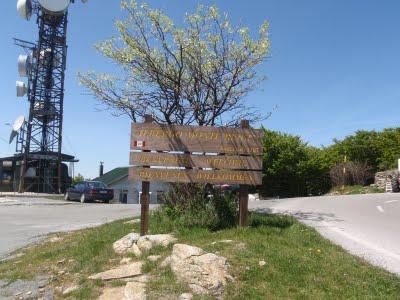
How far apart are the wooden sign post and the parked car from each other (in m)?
23.0

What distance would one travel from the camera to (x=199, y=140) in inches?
402

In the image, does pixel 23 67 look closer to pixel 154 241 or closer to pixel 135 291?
pixel 154 241

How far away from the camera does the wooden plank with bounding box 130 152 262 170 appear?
10141 mm

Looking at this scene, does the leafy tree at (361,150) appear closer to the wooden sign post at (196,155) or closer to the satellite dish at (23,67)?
the satellite dish at (23,67)

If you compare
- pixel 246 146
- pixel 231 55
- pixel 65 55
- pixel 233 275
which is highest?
pixel 65 55

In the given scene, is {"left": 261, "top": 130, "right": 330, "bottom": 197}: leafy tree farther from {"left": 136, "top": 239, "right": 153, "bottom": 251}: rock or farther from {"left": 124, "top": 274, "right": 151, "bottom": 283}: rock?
{"left": 124, "top": 274, "right": 151, "bottom": 283}: rock

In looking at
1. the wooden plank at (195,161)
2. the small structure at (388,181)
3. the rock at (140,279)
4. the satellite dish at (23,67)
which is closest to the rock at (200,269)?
the rock at (140,279)

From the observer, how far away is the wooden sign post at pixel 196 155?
33.3ft

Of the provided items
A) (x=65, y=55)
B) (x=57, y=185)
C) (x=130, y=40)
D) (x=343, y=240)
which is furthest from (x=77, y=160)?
(x=343, y=240)

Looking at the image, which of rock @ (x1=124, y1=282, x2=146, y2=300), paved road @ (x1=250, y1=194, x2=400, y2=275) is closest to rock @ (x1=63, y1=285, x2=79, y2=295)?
rock @ (x1=124, y1=282, x2=146, y2=300)

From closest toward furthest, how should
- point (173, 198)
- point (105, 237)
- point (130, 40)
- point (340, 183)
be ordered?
1. point (105, 237)
2. point (173, 198)
3. point (130, 40)
4. point (340, 183)

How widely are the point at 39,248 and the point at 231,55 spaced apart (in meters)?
6.48

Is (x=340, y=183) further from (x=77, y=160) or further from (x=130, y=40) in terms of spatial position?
(x=130, y=40)

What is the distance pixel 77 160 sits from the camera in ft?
167
